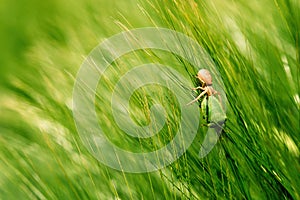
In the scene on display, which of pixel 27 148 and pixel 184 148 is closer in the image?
pixel 184 148

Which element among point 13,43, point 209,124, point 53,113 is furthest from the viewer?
point 13,43

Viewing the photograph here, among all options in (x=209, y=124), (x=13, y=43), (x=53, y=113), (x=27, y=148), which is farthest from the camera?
(x=13, y=43)

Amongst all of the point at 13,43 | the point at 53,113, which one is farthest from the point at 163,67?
the point at 13,43

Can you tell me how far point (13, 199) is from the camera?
63 centimetres

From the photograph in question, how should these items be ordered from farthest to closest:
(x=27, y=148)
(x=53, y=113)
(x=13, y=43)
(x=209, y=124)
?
(x=13, y=43)
(x=27, y=148)
(x=53, y=113)
(x=209, y=124)

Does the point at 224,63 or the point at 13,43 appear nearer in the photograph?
the point at 224,63

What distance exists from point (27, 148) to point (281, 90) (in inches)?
13.2

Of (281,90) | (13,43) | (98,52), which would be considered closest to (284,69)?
(281,90)

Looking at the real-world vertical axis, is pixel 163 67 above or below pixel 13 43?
below

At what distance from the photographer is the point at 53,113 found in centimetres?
58

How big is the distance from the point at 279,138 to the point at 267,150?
16mm

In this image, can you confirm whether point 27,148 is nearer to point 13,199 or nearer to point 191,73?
point 13,199

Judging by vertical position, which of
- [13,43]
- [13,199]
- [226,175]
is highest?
[13,43]

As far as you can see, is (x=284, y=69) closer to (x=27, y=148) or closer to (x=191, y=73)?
(x=191, y=73)
